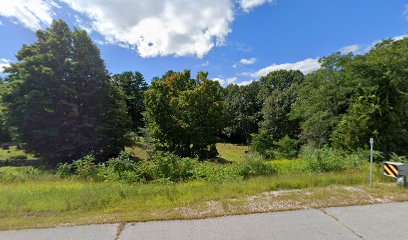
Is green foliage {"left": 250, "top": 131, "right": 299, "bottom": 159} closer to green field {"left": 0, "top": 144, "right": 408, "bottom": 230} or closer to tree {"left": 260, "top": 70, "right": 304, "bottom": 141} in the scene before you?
tree {"left": 260, "top": 70, "right": 304, "bottom": 141}

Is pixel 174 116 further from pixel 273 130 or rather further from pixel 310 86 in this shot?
pixel 273 130

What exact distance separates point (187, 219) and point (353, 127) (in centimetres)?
1002

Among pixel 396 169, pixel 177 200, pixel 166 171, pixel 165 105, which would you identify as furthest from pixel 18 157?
pixel 396 169

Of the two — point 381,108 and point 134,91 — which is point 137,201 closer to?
point 381,108

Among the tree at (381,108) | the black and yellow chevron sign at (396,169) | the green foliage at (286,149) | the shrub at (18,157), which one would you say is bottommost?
the shrub at (18,157)

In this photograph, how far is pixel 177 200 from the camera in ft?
17.7

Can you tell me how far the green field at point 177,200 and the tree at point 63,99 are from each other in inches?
489

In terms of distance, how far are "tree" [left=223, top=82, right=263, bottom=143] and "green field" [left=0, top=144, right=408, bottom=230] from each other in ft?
127

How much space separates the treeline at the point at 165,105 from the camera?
11.3m

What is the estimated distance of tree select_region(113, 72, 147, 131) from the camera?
49.5 m

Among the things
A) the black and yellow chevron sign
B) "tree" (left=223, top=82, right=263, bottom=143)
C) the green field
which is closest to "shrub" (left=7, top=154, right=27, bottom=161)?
the green field

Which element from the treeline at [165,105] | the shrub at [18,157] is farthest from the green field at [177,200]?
the shrub at [18,157]

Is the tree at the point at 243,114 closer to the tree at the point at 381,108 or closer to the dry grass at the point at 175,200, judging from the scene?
the tree at the point at 381,108

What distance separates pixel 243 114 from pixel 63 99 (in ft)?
116
